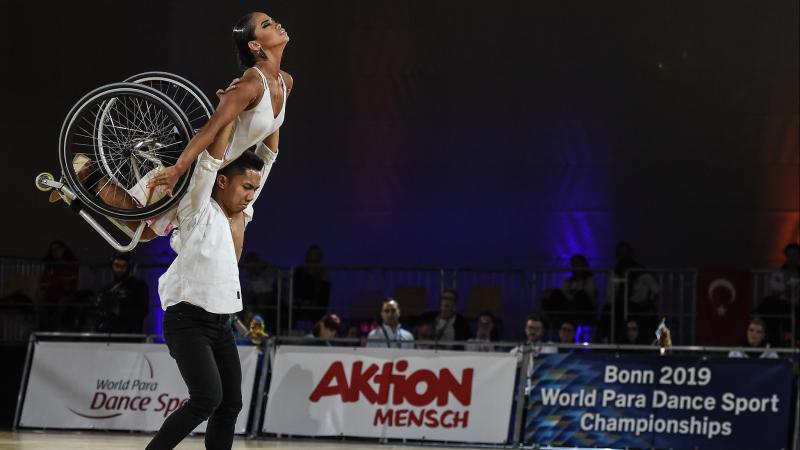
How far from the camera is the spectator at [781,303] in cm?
1341

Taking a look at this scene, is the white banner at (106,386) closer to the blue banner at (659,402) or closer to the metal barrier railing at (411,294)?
the metal barrier railing at (411,294)

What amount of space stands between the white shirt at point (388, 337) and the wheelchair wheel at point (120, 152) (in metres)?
5.15

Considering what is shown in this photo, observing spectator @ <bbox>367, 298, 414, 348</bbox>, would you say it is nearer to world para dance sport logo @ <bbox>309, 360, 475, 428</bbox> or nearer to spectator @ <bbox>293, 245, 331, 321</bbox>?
world para dance sport logo @ <bbox>309, 360, 475, 428</bbox>

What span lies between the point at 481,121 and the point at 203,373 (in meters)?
10.5

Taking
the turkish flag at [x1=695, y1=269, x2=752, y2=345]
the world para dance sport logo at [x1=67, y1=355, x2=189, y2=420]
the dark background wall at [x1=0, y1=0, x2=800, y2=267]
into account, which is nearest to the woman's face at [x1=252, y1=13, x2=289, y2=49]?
the world para dance sport logo at [x1=67, y1=355, x2=189, y2=420]

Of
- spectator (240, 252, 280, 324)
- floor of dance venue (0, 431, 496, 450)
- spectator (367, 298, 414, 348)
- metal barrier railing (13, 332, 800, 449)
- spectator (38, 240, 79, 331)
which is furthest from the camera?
spectator (38, 240, 79, 331)

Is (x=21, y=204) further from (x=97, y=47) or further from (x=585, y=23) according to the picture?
(x=585, y=23)

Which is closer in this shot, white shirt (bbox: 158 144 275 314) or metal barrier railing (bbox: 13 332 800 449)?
white shirt (bbox: 158 144 275 314)

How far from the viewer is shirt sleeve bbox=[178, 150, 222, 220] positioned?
20.2ft

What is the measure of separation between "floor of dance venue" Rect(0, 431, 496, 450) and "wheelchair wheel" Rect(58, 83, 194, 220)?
145 inches

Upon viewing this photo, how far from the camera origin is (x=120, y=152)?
6.70 m

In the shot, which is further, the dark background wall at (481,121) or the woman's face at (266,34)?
the dark background wall at (481,121)

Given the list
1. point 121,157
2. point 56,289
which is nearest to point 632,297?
point 56,289

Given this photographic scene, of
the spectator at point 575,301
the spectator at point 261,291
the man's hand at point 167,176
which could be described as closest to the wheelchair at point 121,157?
the man's hand at point 167,176
